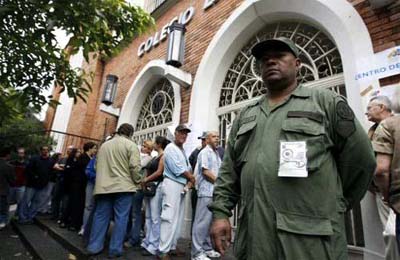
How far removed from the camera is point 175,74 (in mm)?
6297

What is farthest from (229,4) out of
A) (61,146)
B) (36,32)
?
(61,146)

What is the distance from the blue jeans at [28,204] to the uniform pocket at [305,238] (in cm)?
677

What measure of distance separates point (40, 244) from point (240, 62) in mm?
4922

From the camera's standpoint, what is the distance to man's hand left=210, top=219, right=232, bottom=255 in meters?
1.59

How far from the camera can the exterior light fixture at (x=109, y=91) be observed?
912 centimetres

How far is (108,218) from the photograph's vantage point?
3.76m

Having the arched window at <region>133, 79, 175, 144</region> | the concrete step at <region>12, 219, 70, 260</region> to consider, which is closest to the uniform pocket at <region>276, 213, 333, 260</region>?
the concrete step at <region>12, 219, 70, 260</region>

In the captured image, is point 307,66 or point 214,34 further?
point 214,34

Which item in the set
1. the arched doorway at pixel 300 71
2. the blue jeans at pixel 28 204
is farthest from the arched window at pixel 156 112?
the blue jeans at pixel 28 204

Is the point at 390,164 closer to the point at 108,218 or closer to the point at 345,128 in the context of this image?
the point at 345,128

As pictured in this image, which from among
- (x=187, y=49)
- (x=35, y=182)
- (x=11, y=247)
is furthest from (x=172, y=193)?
(x=35, y=182)

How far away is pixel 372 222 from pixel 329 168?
2137 millimetres

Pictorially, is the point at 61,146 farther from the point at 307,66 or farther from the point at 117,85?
the point at 307,66

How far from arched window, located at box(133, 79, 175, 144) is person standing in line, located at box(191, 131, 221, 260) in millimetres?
3591
